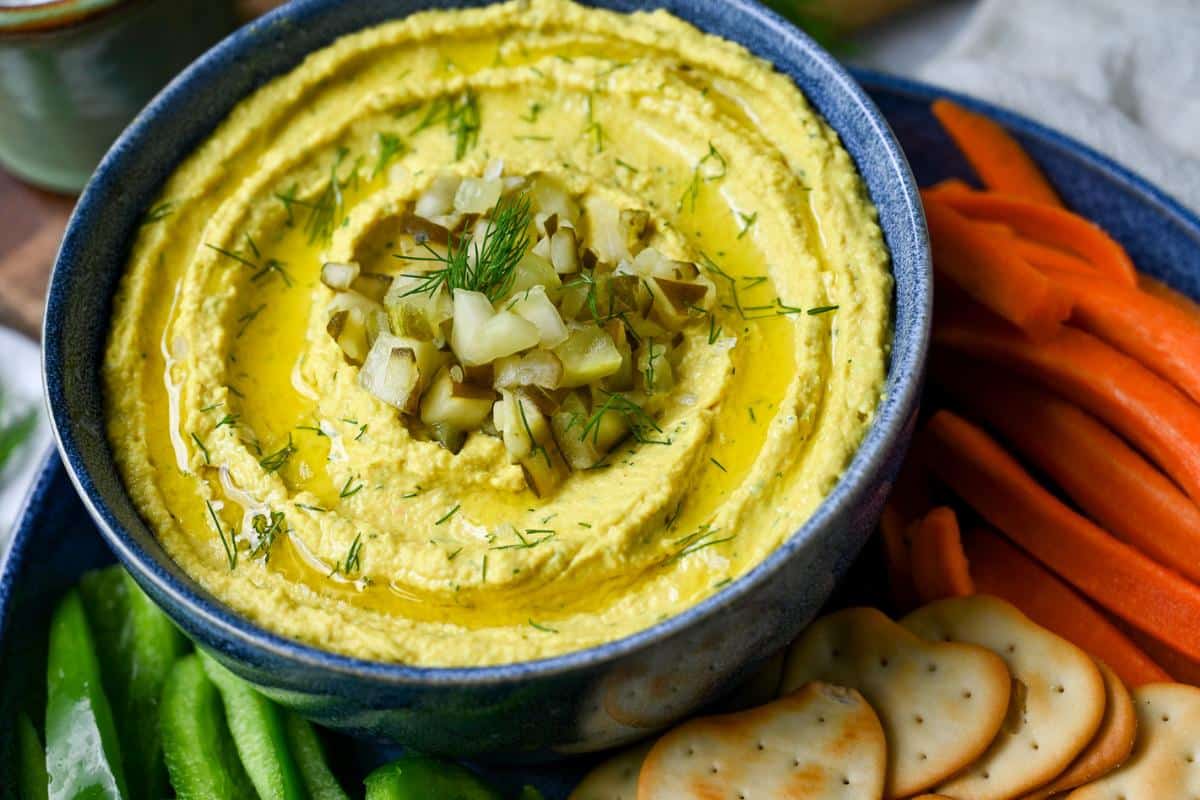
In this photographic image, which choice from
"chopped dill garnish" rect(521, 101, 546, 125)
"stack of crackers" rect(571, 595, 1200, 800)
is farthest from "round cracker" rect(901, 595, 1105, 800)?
"chopped dill garnish" rect(521, 101, 546, 125)

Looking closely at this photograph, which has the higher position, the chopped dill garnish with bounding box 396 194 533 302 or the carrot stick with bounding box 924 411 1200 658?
the chopped dill garnish with bounding box 396 194 533 302

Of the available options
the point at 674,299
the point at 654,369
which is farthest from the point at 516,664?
the point at 674,299

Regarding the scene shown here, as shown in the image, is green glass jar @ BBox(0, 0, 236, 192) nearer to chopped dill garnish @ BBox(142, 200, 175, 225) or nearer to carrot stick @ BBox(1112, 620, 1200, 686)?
chopped dill garnish @ BBox(142, 200, 175, 225)

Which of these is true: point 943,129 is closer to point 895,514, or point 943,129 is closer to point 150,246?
point 895,514

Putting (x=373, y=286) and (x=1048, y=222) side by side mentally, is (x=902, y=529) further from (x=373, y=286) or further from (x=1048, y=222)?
(x=373, y=286)

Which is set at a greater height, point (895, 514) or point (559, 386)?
point (559, 386)

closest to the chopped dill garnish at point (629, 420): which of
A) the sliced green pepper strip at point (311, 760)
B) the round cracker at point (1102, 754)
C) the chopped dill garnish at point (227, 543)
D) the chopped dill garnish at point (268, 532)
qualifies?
the chopped dill garnish at point (268, 532)

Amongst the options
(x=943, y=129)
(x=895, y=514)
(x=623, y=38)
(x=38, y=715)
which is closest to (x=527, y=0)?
(x=623, y=38)
